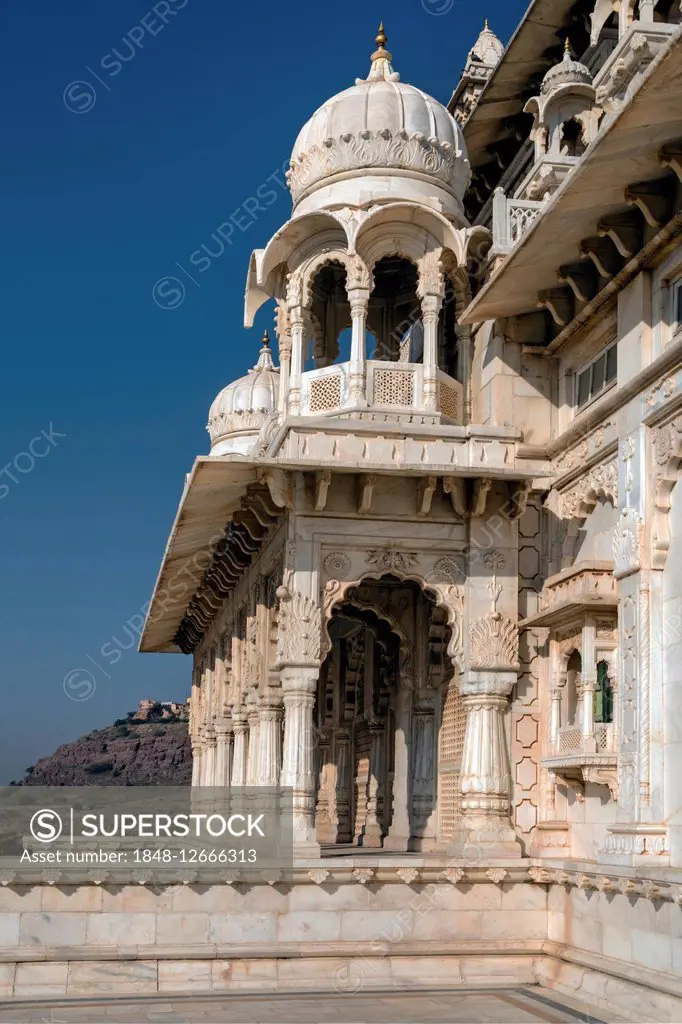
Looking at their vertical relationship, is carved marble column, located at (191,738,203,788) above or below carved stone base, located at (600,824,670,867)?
above

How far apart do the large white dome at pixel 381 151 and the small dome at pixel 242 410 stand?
11.8 m

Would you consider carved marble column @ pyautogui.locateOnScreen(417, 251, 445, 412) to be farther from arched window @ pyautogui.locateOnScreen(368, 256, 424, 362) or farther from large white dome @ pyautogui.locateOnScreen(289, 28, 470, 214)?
arched window @ pyautogui.locateOnScreen(368, 256, 424, 362)

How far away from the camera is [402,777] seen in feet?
64.8

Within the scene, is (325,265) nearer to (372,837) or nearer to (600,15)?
(600,15)

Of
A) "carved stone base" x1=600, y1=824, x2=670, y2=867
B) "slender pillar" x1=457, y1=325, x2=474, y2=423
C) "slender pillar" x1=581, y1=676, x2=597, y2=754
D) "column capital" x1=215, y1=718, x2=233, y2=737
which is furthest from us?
"column capital" x1=215, y1=718, x2=233, y2=737

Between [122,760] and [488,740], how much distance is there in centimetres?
3147

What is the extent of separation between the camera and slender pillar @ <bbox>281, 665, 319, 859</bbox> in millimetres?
15422

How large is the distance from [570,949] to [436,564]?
15.5ft

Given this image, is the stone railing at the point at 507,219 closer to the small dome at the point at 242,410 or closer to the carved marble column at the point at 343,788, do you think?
the carved marble column at the point at 343,788

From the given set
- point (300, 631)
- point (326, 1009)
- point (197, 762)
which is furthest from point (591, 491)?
point (197, 762)

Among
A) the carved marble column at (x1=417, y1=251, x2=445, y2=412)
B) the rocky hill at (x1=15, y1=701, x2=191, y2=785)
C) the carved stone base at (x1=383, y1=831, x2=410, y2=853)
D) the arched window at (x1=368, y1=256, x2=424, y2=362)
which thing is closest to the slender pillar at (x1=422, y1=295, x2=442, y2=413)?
the carved marble column at (x1=417, y1=251, x2=445, y2=412)

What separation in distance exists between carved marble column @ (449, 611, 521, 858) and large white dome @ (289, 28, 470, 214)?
231 inches

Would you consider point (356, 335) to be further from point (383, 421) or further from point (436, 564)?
point (436, 564)

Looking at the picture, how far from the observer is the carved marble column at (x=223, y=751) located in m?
24.8
